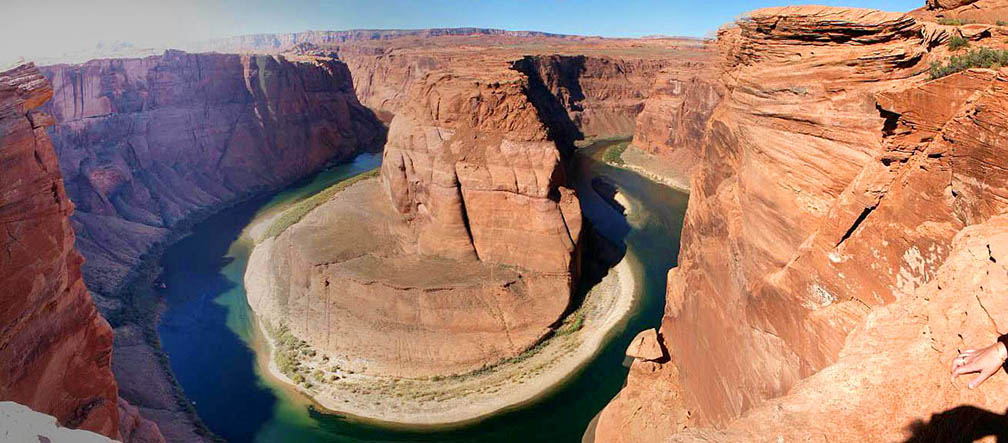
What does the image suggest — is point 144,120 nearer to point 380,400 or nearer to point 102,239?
point 102,239

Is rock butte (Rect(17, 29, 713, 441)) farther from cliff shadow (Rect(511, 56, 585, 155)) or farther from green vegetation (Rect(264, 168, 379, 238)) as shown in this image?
green vegetation (Rect(264, 168, 379, 238))

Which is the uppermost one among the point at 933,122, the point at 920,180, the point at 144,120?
the point at 933,122

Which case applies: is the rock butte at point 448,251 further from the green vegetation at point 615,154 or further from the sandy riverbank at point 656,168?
the green vegetation at point 615,154

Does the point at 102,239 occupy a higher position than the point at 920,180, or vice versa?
the point at 920,180

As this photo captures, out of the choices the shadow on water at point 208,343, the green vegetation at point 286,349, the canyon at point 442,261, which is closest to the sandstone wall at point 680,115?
the canyon at point 442,261

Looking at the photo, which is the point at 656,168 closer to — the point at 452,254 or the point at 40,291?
the point at 452,254

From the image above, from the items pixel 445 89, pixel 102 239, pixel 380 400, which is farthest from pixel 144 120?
pixel 380 400

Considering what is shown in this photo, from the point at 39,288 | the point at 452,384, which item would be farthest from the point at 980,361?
the point at 452,384
